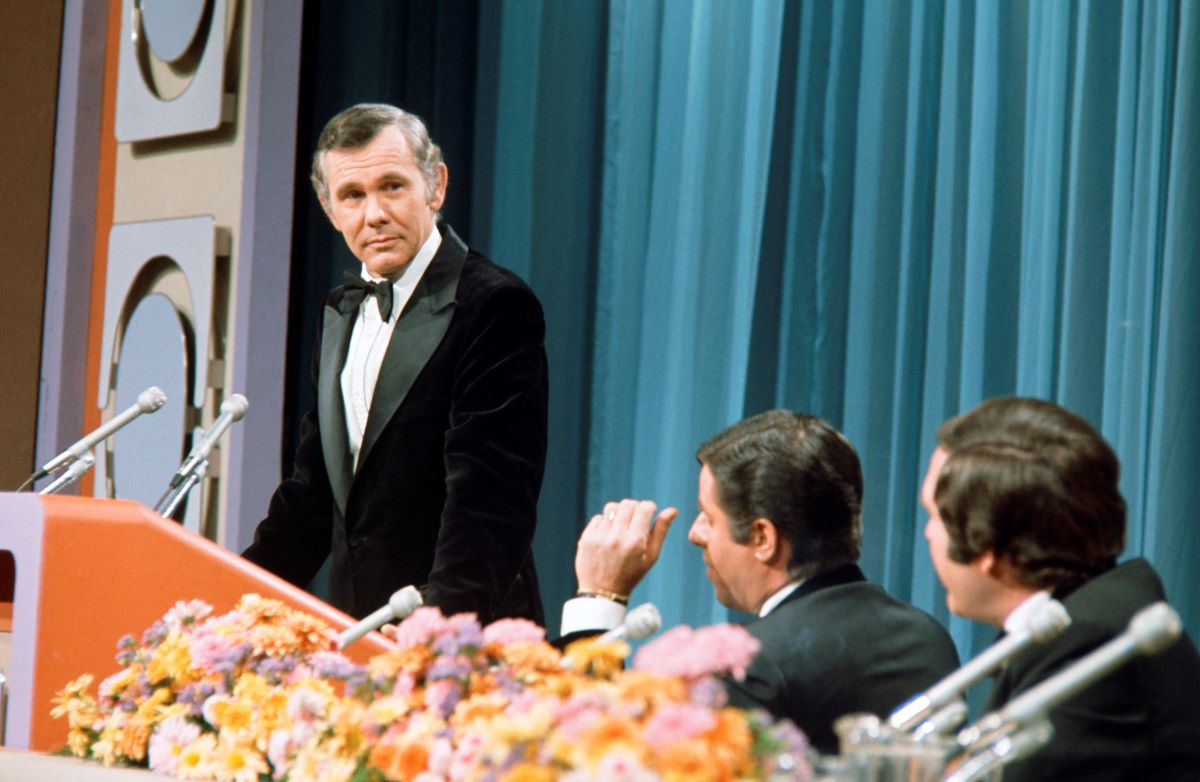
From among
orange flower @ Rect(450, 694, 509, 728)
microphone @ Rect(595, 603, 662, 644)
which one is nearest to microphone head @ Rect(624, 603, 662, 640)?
microphone @ Rect(595, 603, 662, 644)

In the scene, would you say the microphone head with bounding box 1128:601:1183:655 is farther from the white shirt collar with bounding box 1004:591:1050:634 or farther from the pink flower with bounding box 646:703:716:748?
the pink flower with bounding box 646:703:716:748

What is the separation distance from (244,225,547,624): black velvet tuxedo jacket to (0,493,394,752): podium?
34 cm

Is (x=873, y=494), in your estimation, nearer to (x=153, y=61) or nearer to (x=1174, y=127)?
(x=1174, y=127)

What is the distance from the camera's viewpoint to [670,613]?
12.7 ft

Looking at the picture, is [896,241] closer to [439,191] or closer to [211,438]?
[439,191]

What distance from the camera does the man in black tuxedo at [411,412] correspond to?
2.49 meters

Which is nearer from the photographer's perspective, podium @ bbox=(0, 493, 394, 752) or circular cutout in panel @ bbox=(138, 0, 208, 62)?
podium @ bbox=(0, 493, 394, 752)

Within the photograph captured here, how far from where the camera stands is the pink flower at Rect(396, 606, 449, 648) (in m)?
1.48

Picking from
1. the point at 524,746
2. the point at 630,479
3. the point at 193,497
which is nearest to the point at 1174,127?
the point at 630,479

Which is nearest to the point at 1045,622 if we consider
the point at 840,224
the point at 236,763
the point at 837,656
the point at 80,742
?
the point at 837,656

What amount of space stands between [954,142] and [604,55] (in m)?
1.04

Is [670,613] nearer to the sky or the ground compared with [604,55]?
nearer to the ground

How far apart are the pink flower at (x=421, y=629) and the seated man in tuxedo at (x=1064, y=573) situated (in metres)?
0.47

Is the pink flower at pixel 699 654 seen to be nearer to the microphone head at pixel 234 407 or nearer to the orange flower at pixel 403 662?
the orange flower at pixel 403 662
